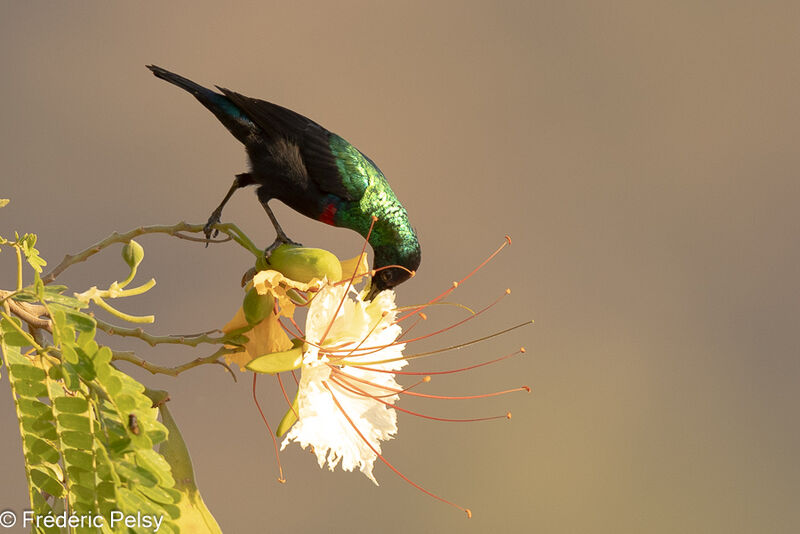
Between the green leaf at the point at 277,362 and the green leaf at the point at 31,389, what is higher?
the green leaf at the point at 277,362

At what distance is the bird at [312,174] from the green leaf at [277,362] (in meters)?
0.40

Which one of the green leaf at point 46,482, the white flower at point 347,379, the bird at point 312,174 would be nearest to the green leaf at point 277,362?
the white flower at point 347,379

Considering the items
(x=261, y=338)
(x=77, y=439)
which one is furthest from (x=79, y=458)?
(x=261, y=338)

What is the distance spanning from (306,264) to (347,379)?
0.08 m

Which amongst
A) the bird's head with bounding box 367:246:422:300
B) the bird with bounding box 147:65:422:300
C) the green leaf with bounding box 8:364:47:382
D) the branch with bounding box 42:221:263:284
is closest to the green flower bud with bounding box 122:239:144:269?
the branch with bounding box 42:221:263:284

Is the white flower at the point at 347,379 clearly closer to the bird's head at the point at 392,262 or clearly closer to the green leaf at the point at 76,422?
the green leaf at the point at 76,422

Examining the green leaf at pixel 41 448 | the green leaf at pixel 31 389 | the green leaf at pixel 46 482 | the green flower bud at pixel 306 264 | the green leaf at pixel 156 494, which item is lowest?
the green leaf at pixel 46 482

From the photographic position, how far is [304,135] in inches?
35.1

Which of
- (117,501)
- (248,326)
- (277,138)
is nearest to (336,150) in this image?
(277,138)

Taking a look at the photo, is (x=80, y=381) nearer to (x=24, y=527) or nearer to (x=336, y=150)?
(x=24, y=527)

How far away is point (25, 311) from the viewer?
0.45 m

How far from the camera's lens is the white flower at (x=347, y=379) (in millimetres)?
472

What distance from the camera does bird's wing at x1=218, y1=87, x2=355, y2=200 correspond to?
2.86 ft

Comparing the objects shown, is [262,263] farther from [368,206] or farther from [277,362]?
[368,206]
